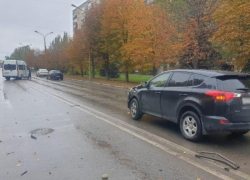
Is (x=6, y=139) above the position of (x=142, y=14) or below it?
below

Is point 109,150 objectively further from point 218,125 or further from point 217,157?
point 218,125

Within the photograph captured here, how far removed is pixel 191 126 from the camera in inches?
222

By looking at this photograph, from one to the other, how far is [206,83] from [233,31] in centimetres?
751

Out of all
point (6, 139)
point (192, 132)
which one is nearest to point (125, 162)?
point (192, 132)

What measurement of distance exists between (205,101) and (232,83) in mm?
739

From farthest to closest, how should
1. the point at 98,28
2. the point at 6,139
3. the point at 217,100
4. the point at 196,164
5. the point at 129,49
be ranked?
the point at 98,28 < the point at 129,49 < the point at 6,139 < the point at 217,100 < the point at 196,164

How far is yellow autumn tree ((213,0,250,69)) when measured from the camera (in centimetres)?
1068

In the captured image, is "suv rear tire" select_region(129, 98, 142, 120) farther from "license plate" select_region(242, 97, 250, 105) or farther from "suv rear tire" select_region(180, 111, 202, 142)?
"license plate" select_region(242, 97, 250, 105)

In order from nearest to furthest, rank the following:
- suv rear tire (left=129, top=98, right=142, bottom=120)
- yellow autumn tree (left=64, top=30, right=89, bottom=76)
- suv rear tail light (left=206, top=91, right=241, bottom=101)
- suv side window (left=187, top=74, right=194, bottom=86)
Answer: suv rear tail light (left=206, top=91, right=241, bottom=101), suv side window (left=187, top=74, right=194, bottom=86), suv rear tire (left=129, top=98, right=142, bottom=120), yellow autumn tree (left=64, top=30, right=89, bottom=76)

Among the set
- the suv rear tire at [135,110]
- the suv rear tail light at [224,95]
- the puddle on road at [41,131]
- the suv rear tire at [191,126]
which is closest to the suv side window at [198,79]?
the suv rear tail light at [224,95]

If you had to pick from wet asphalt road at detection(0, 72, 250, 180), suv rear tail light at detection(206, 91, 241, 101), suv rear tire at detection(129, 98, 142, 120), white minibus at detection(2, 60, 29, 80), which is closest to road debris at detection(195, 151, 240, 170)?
wet asphalt road at detection(0, 72, 250, 180)

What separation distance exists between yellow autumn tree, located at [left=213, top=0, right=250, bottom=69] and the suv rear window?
6151mm

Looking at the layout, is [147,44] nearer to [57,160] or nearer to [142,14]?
[142,14]

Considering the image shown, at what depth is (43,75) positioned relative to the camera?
45344 millimetres
